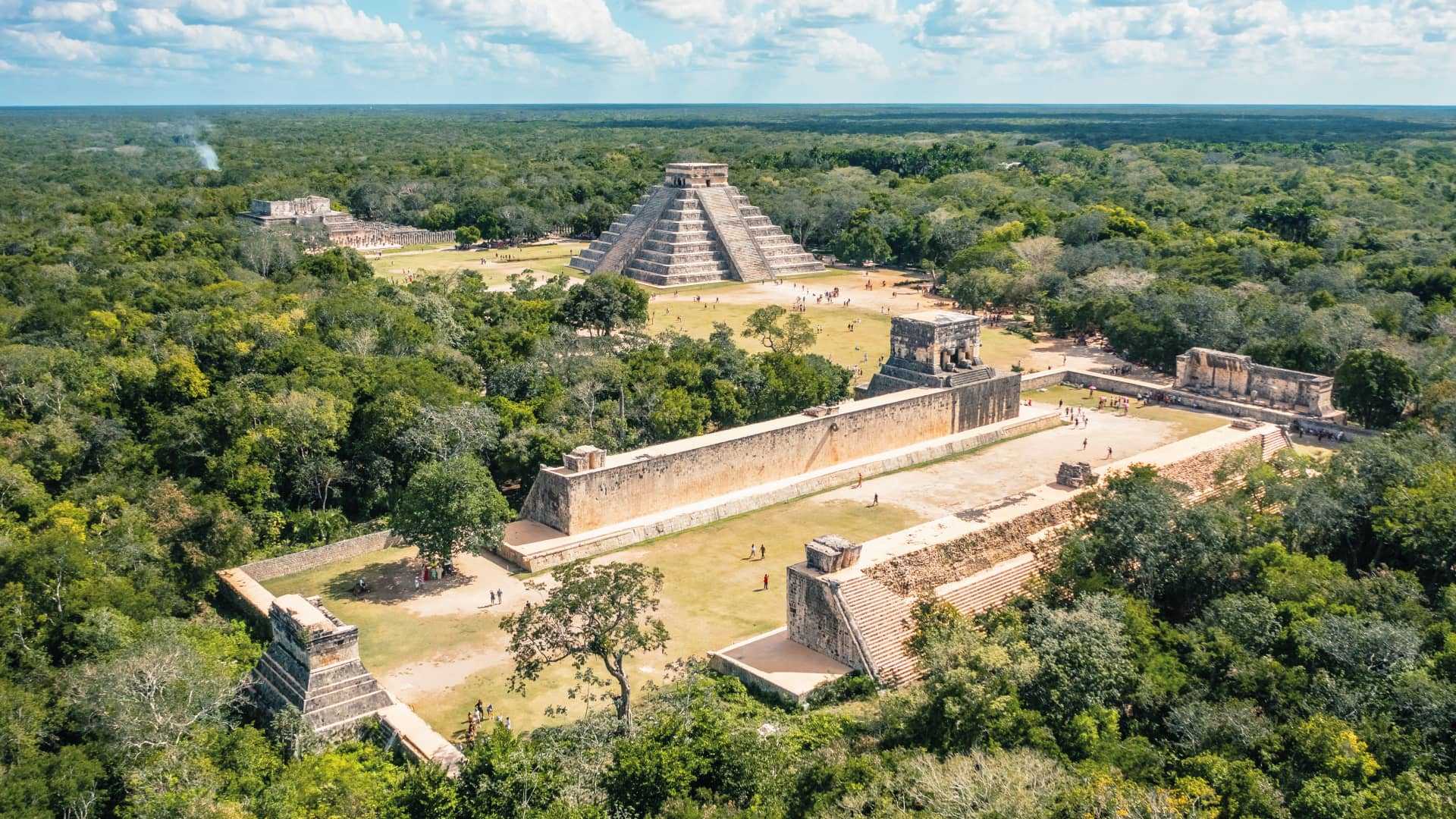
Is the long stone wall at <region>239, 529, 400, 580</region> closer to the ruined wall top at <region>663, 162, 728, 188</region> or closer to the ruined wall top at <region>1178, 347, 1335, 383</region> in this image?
the ruined wall top at <region>1178, 347, 1335, 383</region>

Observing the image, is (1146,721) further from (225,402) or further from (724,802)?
(225,402)

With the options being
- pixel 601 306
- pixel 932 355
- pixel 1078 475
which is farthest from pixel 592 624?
pixel 601 306

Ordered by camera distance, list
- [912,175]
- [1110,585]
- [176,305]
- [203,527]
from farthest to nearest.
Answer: [912,175], [176,305], [203,527], [1110,585]

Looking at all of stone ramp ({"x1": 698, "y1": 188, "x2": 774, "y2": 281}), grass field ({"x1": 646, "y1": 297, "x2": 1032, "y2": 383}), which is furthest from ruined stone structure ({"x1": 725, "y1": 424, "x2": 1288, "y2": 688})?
stone ramp ({"x1": 698, "y1": 188, "x2": 774, "y2": 281})

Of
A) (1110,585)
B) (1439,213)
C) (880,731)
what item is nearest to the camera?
(880,731)

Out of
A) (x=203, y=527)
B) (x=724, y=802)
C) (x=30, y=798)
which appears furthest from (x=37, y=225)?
(x=724, y=802)

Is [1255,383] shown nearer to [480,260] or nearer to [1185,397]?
[1185,397]
